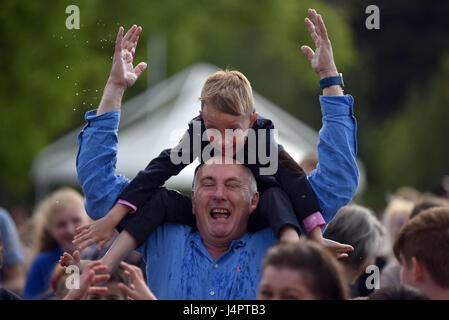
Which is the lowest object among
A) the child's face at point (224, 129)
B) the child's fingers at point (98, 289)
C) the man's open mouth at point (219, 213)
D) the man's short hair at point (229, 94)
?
the child's fingers at point (98, 289)

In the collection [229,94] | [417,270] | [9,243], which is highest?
[229,94]

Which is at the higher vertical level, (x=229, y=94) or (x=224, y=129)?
(x=229, y=94)

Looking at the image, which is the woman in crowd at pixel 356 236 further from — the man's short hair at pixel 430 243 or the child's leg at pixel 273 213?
the child's leg at pixel 273 213

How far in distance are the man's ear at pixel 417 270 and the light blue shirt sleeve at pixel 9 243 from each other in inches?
143

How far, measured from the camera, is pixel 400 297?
2.63m

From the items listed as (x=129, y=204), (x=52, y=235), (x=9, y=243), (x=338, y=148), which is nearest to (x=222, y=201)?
(x=129, y=204)

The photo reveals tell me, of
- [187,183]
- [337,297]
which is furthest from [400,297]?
[187,183]

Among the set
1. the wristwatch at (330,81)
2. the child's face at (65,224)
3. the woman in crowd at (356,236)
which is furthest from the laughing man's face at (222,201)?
the child's face at (65,224)

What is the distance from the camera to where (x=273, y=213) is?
3.12m

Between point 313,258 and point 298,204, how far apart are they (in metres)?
0.55

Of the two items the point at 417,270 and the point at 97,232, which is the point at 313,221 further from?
the point at 97,232

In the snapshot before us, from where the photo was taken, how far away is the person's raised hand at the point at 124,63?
3.27 metres

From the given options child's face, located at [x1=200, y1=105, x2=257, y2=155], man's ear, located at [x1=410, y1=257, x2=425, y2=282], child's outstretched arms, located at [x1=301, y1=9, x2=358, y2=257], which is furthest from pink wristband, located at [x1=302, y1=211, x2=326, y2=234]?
man's ear, located at [x1=410, y1=257, x2=425, y2=282]

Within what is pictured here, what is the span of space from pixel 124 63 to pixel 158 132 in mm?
7676
